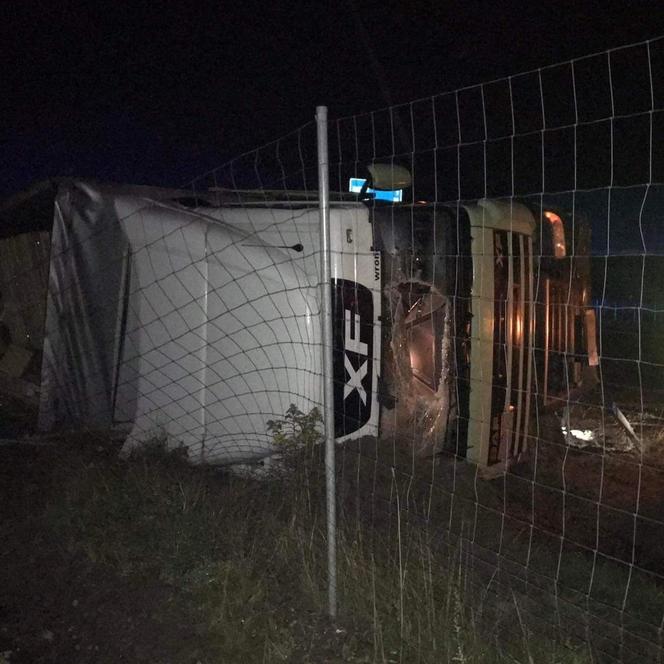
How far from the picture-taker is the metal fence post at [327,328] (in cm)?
315

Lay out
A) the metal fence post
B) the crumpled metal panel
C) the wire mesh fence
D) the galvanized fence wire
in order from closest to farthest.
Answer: the metal fence post, the galvanized fence wire, the wire mesh fence, the crumpled metal panel

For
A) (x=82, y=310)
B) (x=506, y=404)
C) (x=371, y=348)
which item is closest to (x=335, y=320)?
(x=371, y=348)

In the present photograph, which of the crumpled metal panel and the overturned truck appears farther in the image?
the crumpled metal panel

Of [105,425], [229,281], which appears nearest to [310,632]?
[229,281]

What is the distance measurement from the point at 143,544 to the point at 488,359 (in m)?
2.57

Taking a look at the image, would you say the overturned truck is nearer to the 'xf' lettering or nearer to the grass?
the 'xf' lettering

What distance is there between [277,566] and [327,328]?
52.3 inches

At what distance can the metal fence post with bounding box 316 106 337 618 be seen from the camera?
315 cm

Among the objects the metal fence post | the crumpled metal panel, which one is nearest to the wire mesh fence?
the crumpled metal panel

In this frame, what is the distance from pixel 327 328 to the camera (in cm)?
330

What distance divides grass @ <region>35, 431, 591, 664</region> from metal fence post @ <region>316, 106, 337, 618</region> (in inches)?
8.7

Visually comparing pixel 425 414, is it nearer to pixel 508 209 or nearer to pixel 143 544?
pixel 508 209

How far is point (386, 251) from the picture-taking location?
533cm

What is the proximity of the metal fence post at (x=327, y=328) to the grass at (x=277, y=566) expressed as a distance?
0.22m
